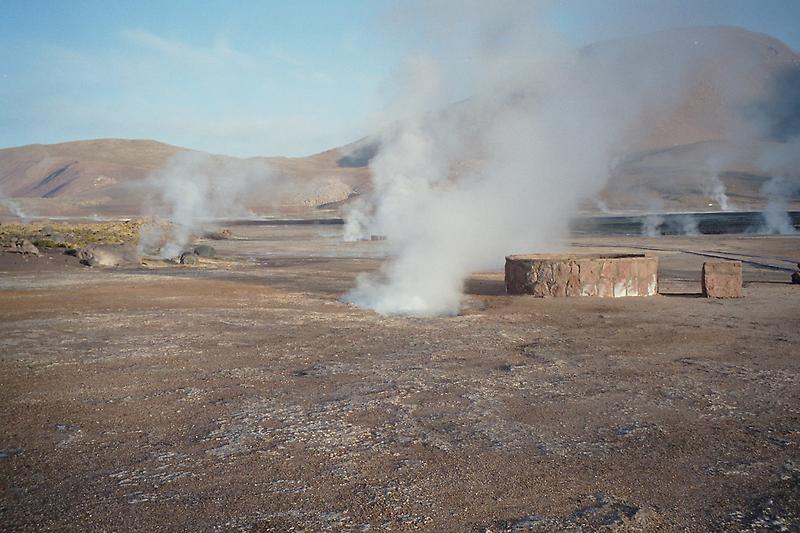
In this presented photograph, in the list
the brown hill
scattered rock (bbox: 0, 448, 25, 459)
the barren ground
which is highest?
the brown hill

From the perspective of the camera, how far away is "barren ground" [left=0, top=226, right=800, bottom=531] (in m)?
4.39

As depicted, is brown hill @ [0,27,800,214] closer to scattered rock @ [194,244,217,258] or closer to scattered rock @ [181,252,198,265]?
scattered rock @ [194,244,217,258]

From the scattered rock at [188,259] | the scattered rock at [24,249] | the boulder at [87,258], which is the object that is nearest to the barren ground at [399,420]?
the boulder at [87,258]

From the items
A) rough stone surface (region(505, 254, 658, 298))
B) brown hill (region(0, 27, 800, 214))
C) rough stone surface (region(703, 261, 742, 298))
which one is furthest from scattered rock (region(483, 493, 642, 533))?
→ brown hill (region(0, 27, 800, 214))

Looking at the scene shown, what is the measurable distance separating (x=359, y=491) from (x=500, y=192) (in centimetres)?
1978

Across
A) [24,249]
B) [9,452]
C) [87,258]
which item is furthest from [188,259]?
[9,452]

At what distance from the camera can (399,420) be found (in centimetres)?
613

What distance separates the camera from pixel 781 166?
113 metres

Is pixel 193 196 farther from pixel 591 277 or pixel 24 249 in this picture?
pixel 591 277

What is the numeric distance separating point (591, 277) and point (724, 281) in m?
2.67

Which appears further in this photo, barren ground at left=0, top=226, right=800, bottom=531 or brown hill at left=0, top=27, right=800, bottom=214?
brown hill at left=0, top=27, right=800, bottom=214

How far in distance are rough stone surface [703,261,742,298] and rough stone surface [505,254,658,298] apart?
1086 mm

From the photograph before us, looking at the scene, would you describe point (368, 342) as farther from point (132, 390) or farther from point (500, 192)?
point (500, 192)

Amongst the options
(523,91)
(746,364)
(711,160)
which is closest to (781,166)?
(711,160)
